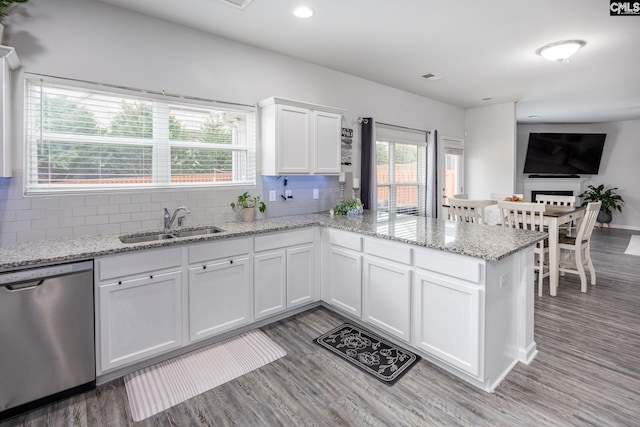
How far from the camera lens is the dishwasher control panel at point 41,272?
189 centimetres

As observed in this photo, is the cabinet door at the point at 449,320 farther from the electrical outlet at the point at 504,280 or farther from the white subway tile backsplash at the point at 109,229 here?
the white subway tile backsplash at the point at 109,229

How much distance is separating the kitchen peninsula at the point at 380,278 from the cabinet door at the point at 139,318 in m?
0.02

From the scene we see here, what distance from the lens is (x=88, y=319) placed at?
2162 millimetres

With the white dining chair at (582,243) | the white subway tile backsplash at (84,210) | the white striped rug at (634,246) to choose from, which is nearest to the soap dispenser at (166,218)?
the white subway tile backsplash at (84,210)

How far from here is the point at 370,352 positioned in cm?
264

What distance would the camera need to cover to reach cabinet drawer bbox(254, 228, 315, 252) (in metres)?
2.98

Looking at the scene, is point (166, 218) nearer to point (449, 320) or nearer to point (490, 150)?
point (449, 320)

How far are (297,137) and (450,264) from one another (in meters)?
2.08

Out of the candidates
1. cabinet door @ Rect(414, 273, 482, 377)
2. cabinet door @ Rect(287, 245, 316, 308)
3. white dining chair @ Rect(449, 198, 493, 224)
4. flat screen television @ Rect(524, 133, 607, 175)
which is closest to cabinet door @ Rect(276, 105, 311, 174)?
cabinet door @ Rect(287, 245, 316, 308)

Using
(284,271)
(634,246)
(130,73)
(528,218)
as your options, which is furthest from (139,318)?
(634,246)

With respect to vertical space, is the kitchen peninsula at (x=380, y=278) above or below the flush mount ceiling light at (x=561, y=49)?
below

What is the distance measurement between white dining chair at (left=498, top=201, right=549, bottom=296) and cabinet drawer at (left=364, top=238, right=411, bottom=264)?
2035 millimetres

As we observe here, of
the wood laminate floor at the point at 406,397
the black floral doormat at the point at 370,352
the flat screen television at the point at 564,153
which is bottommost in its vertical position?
the wood laminate floor at the point at 406,397

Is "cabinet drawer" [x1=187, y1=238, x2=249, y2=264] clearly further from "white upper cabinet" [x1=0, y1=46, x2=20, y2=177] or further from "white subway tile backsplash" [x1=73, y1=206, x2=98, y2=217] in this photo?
"white upper cabinet" [x1=0, y1=46, x2=20, y2=177]
